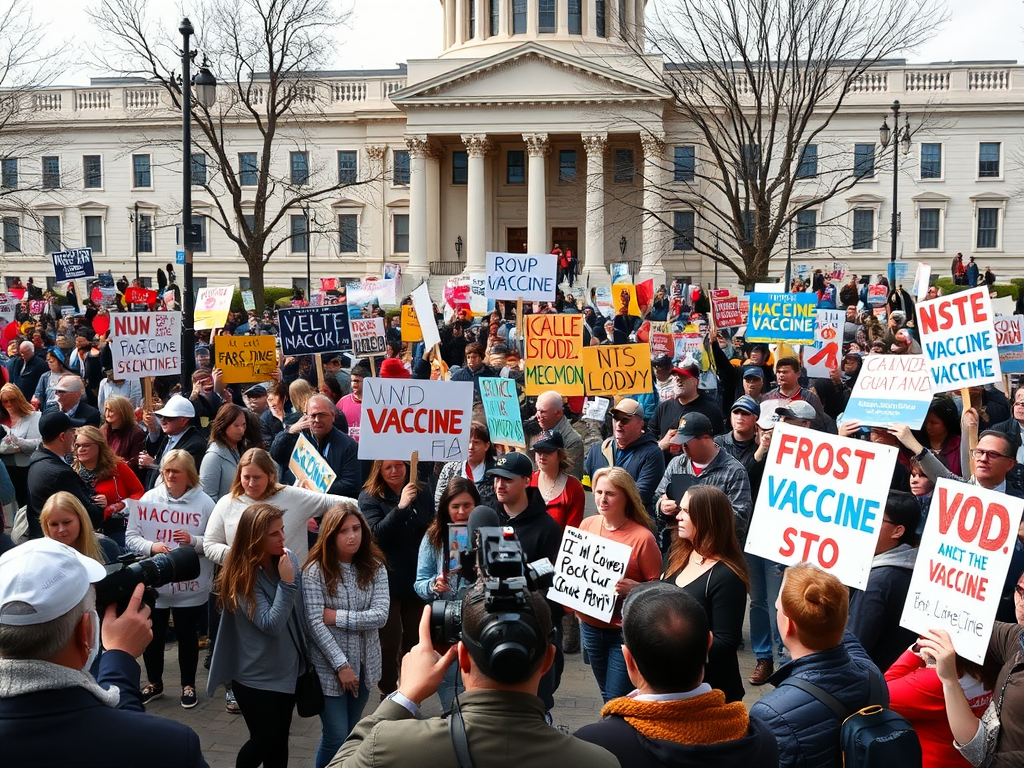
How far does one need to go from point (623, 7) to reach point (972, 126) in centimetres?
2194

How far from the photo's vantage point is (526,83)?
182 ft

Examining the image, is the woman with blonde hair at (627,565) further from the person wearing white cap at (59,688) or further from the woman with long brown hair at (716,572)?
the person wearing white cap at (59,688)

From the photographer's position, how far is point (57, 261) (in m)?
22.5

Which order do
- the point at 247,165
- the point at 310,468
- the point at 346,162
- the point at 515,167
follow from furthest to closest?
the point at 346,162, the point at 247,165, the point at 515,167, the point at 310,468

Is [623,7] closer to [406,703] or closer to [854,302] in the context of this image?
[854,302]

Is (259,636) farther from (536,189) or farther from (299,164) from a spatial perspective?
(299,164)

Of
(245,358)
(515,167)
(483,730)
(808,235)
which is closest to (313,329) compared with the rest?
(245,358)

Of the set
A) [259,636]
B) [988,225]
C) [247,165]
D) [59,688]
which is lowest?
[259,636]

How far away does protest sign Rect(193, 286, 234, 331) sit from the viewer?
1606cm

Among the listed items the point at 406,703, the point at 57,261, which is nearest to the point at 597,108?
the point at 57,261

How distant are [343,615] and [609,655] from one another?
1.48 metres

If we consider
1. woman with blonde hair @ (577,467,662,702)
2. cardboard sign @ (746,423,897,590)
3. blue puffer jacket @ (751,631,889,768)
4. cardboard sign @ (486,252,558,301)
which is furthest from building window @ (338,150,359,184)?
blue puffer jacket @ (751,631,889,768)

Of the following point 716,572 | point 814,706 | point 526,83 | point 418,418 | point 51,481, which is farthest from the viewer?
point 526,83

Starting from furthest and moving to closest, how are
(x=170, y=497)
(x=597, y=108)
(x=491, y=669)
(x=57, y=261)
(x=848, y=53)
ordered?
(x=597, y=108) < (x=848, y=53) < (x=57, y=261) < (x=170, y=497) < (x=491, y=669)
